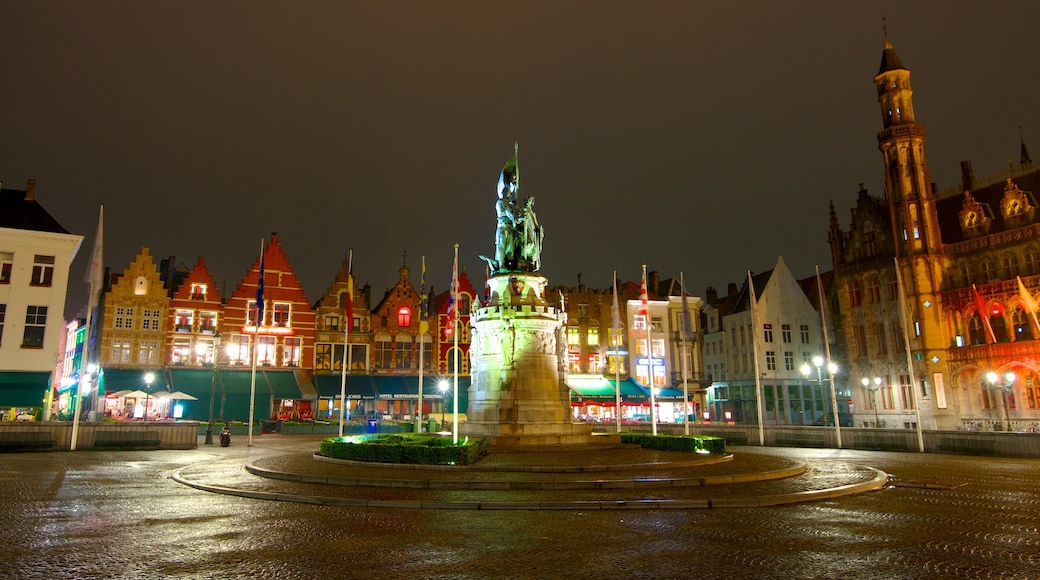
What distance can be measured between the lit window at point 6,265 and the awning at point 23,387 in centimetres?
537

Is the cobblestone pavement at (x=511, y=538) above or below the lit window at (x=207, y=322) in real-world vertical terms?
below

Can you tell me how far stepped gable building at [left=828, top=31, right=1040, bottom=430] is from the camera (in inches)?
1603

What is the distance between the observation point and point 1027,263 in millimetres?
41125

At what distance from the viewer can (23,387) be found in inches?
1400

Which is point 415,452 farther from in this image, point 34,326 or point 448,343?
point 448,343

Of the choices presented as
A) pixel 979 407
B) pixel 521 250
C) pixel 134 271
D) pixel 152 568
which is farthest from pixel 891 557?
pixel 134 271

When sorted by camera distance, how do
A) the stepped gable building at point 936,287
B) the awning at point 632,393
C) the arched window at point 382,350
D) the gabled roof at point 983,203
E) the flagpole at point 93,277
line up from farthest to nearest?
the awning at point 632,393 → the arched window at point 382,350 → the gabled roof at point 983,203 → the stepped gable building at point 936,287 → the flagpole at point 93,277

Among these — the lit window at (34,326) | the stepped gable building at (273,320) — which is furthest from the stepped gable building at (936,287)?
the lit window at (34,326)

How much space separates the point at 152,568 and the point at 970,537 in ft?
36.3

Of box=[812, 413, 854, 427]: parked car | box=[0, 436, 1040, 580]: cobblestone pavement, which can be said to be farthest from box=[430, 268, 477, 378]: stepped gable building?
box=[0, 436, 1040, 580]: cobblestone pavement

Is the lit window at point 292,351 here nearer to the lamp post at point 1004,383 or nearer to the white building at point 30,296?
the white building at point 30,296

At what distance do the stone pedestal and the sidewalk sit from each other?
1776 mm

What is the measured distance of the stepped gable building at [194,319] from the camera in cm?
4825

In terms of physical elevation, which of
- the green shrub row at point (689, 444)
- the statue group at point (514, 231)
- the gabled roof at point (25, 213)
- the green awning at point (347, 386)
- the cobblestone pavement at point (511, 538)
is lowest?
the cobblestone pavement at point (511, 538)
